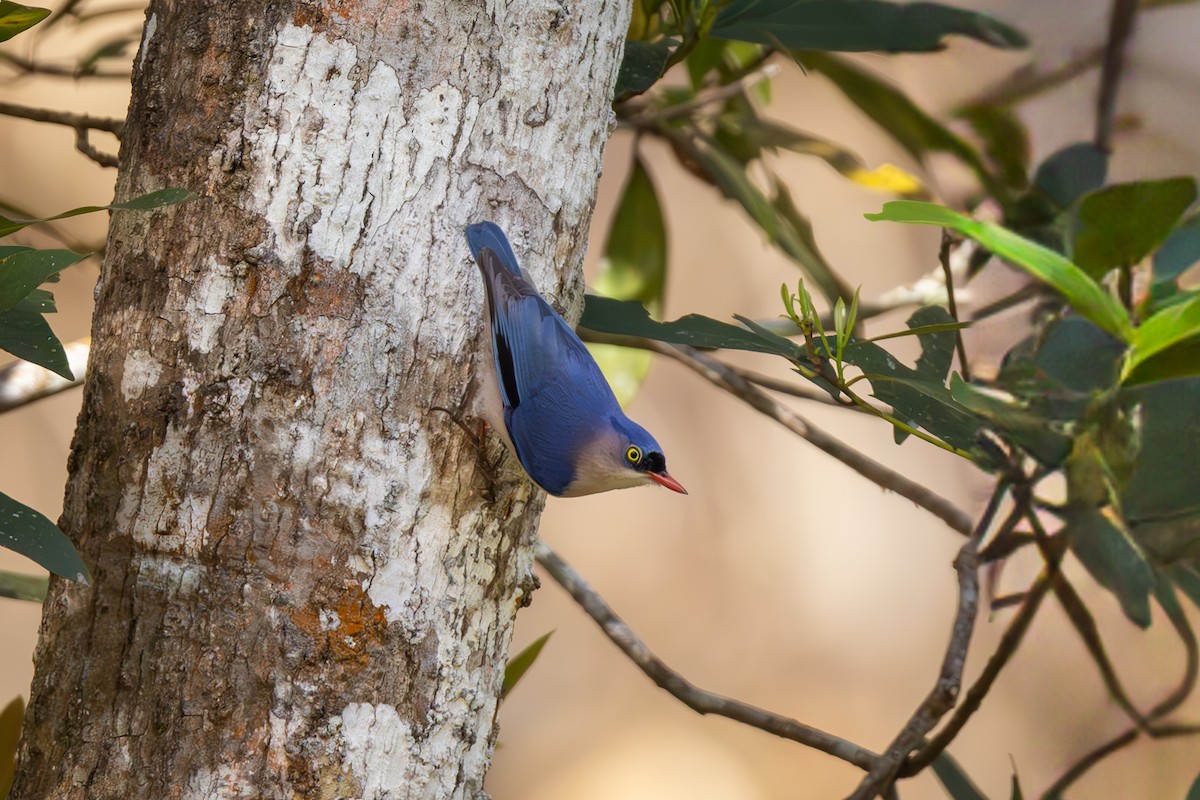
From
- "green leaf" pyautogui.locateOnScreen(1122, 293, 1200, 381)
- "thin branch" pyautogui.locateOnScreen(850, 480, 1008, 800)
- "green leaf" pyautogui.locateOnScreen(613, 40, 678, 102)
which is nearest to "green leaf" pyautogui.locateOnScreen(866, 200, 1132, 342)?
"green leaf" pyautogui.locateOnScreen(1122, 293, 1200, 381)

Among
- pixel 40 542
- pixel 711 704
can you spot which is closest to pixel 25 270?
pixel 40 542

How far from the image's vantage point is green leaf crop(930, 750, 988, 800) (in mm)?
1438

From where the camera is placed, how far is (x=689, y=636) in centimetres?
353

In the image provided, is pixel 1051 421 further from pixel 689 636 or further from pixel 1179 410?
pixel 689 636

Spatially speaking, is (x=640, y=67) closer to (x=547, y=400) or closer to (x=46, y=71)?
(x=547, y=400)

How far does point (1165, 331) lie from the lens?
103cm

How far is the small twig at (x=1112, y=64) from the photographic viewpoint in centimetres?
176

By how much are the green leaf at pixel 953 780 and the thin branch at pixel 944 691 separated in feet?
0.46

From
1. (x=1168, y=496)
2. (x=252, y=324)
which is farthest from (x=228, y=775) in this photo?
(x=1168, y=496)

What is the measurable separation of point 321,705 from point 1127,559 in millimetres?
1047

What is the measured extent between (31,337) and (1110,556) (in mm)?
1295

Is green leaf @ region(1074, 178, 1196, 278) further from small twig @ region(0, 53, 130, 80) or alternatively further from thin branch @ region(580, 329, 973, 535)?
small twig @ region(0, 53, 130, 80)

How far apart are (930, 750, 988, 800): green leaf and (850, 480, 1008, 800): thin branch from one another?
14cm

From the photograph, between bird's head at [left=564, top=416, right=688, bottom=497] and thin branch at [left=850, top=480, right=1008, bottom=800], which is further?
thin branch at [left=850, top=480, right=1008, bottom=800]
